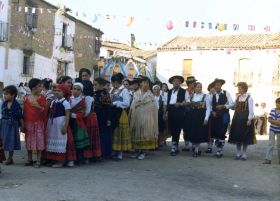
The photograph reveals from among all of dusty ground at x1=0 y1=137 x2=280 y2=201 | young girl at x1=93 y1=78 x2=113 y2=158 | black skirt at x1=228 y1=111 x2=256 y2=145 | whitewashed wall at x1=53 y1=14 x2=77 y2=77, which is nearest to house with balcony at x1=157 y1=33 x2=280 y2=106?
whitewashed wall at x1=53 y1=14 x2=77 y2=77

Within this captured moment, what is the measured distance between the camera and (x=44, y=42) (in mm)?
27266

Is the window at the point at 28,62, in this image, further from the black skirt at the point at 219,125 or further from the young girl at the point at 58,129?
the young girl at the point at 58,129

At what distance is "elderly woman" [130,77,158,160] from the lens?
29.3 feet

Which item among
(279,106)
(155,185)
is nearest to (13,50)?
(279,106)

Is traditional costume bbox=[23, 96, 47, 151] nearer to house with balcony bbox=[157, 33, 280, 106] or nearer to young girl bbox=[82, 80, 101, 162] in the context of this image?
young girl bbox=[82, 80, 101, 162]

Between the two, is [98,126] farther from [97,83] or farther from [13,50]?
[13,50]

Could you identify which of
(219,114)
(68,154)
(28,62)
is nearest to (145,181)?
(68,154)

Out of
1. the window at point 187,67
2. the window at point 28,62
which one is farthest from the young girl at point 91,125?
the window at point 187,67

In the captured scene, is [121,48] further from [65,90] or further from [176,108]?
[65,90]

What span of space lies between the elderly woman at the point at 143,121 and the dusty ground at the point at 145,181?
0.35m

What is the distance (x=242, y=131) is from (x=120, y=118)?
254cm

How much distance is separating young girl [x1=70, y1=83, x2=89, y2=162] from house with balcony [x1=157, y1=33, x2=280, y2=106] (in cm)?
2572

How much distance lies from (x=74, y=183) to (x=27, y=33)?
20532mm

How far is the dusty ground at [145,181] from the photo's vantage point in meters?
5.57
